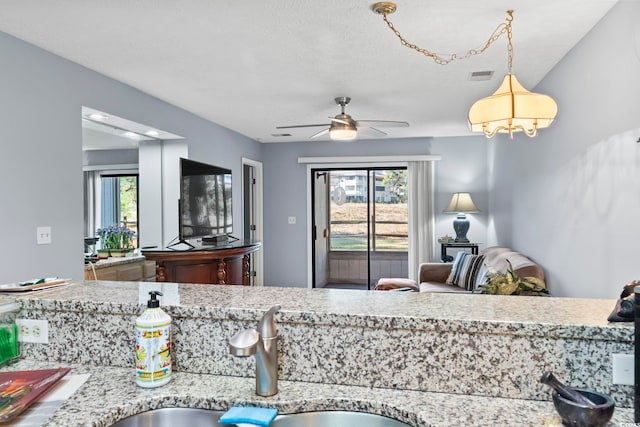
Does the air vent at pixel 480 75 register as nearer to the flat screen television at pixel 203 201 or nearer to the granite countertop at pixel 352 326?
the flat screen television at pixel 203 201

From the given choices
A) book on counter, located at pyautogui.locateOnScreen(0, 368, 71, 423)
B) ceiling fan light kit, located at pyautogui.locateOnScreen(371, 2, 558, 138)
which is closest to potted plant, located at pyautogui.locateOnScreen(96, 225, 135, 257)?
ceiling fan light kit, located at pyautogui.locateOnScreen(371, 2, 558, 138)

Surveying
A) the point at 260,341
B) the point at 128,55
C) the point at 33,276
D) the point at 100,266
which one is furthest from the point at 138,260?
the point at 260,341

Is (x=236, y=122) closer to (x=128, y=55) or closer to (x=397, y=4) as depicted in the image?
(x=128, y=55)

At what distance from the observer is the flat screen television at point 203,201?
393 cm

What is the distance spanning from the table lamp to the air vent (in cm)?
266

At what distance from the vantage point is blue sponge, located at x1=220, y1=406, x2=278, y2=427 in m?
0.91

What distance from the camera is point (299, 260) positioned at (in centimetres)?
700

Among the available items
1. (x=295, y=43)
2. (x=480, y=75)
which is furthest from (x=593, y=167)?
(x=295, y=43)

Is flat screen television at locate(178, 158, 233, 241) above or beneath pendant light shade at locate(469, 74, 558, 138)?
beneath

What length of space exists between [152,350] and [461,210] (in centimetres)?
550

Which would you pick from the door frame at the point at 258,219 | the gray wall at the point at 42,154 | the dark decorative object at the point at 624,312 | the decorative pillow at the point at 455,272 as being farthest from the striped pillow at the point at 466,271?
the dark decorative object at the point at 624,312

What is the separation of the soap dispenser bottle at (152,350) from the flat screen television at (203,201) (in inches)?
113

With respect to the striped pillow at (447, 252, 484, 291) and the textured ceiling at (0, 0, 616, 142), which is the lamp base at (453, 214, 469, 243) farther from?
the textured ceiling at (0, 0, 616, 142)

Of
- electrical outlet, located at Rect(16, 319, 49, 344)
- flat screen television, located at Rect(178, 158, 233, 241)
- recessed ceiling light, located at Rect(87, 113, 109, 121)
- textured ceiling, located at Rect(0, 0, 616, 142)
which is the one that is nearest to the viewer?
electrical outlet, located at Rect(16, 319, 49, 344)
